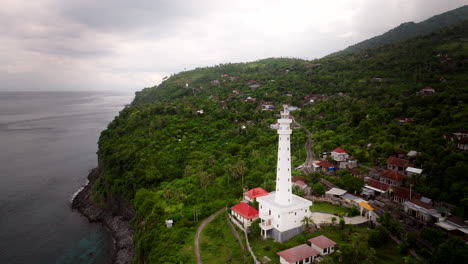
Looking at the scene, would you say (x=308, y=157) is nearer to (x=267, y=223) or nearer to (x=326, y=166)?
(x=326, y=166)

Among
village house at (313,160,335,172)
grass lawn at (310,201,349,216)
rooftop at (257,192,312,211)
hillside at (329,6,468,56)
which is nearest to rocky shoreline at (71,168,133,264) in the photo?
rooftop at (257,192,312,211)

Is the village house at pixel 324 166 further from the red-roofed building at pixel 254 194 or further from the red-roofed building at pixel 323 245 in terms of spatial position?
the red-roofed building at pixel 323 245

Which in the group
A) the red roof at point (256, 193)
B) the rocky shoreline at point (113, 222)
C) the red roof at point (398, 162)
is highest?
the red roof at point (398, 162)

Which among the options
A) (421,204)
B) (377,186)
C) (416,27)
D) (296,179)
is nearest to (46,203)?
(296,179)

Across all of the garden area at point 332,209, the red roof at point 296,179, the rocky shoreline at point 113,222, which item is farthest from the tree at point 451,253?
the rocky shoreline at point 113,222

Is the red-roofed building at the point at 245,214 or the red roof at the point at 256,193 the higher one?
the red roof at the point at 256,193

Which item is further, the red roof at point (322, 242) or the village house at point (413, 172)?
the village house at point (413, 172)
